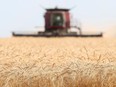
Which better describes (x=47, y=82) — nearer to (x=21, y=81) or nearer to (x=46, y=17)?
(x=21, y=81)

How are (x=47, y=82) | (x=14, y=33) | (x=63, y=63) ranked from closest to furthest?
1. (x=47, y=82)
2. (x=63, y=63)
3. (x=14, y=33)

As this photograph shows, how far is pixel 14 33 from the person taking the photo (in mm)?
25828

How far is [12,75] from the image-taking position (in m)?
5.81

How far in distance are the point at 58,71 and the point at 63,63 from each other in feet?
1.40

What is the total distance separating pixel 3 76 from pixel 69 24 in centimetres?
2106

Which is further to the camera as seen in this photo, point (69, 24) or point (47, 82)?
point (69, 24)

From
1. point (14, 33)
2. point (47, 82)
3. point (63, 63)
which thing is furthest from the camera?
point (14, 33)

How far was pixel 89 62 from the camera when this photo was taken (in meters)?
6.29

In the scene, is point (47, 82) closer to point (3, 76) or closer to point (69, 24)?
point (3, 76)

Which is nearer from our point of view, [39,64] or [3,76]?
[3,76]

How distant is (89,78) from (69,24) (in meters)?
21.1

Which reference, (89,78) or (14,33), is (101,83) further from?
(14,33)

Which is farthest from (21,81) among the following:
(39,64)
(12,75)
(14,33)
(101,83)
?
(14,33)

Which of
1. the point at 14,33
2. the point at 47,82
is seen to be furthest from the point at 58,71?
→ the point at 14,33
